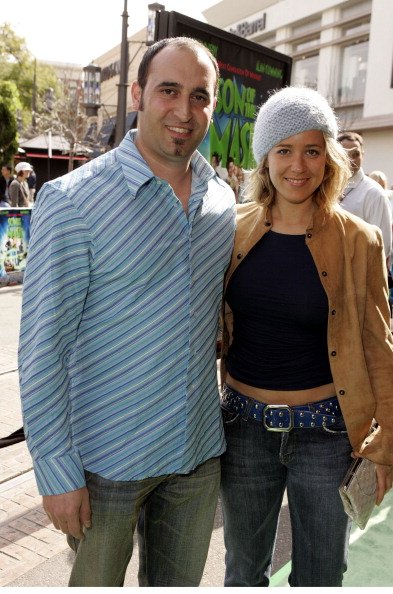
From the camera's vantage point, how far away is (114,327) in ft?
5.77

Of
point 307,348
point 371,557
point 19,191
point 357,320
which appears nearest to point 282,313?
point 307,348

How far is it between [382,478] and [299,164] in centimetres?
116

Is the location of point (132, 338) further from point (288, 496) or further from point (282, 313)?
point (288, 496)

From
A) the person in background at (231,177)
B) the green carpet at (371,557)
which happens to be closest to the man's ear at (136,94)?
the green carpet at (371,557)

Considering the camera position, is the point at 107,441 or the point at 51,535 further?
the point at 51,535

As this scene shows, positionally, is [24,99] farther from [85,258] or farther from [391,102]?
[85,258]

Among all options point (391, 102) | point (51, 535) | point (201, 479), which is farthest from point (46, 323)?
point (391, 102)

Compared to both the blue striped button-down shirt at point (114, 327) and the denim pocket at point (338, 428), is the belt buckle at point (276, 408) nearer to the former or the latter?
the denim pocket at point (338, 428)

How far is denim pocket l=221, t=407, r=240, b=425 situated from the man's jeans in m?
0.16

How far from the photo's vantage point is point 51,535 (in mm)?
3219

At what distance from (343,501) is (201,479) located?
481 mm

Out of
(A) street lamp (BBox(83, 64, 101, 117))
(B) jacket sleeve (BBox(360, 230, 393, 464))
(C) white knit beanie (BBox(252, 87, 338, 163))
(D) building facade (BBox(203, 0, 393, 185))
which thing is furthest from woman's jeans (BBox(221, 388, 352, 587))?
(D) building facade (BBox(203, 0, 393, 185))

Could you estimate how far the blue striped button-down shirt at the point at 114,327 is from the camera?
1.67 meters

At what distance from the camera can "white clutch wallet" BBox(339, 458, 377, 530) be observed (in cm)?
197
